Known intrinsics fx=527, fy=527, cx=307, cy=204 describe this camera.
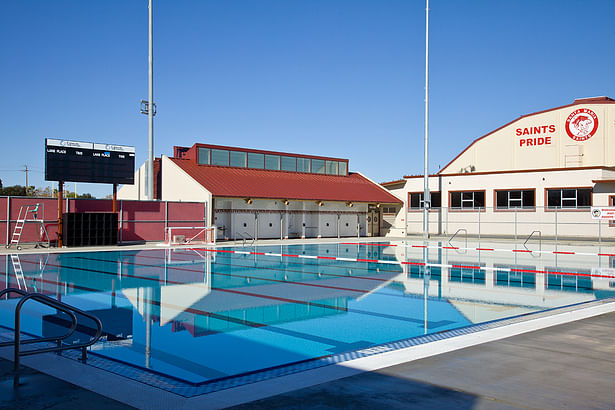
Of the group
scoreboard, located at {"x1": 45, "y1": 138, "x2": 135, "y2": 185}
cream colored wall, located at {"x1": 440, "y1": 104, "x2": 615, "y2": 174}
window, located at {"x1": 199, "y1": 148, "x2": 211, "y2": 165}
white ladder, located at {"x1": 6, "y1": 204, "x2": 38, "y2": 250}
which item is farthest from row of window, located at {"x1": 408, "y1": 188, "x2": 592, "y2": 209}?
white ladder, located at {"x1": 6, "y1": 204, "x2": 38, "y2": 250}

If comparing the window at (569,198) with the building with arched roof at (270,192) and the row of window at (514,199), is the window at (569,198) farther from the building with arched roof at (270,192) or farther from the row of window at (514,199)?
the building with arched roof at (270,192)

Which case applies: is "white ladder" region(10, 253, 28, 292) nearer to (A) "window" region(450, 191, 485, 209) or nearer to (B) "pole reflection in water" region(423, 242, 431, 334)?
(B) "pole reflection in water" region(423, 242, 431, 334)

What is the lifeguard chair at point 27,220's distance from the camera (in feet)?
82.4

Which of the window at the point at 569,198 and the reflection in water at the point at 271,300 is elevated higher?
the window at the point at 569,198

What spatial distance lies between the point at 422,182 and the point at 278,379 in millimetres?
38437

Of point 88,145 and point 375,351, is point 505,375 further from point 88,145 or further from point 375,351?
point 88,145

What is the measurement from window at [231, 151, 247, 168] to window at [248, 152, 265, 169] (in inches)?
17.1

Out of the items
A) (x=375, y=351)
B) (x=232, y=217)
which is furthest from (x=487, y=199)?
(x=375, y=351)

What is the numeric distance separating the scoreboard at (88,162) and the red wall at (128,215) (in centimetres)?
194

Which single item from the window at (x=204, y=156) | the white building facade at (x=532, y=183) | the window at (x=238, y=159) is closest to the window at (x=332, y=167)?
the white building facade at (x=532, y=183)

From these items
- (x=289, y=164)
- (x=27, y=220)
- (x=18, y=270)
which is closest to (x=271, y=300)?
(x=18, y=270)

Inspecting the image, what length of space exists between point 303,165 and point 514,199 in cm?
1587

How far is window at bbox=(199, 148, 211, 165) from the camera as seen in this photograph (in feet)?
117

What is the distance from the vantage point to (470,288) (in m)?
13.1
